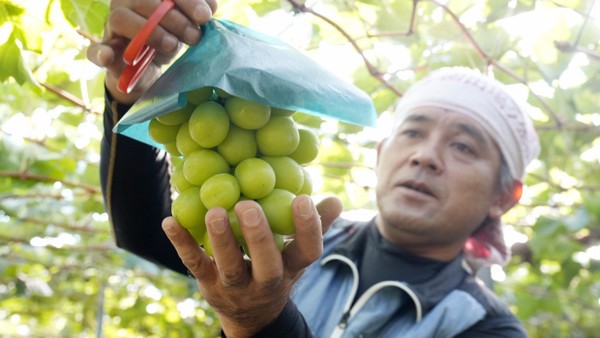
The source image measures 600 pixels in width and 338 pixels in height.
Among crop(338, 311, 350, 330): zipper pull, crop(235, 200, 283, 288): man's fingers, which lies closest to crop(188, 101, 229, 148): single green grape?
crop(235, 200, 283, 288): man's fingers

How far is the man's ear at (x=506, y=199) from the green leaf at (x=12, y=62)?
161 centimetres

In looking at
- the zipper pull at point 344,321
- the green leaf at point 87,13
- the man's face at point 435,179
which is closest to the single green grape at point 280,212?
the green leaf at point 87,13

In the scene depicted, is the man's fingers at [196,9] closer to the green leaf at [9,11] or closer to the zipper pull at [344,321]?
the green leaf at [9,11]

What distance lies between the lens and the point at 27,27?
3.35ft

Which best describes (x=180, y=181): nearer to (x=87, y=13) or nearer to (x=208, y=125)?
(x=208, y=125)

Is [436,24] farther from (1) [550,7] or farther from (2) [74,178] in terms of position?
(2) [74,178]

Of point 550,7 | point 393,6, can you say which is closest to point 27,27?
point 393,6

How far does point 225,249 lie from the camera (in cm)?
68

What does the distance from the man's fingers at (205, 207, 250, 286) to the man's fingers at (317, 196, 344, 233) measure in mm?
147

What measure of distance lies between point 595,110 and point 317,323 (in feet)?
5.43

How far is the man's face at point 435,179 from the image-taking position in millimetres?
1589

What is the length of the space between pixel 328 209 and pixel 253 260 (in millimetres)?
161

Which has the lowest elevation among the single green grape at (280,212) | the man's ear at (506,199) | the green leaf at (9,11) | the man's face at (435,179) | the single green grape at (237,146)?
the man's ear at (506,199)

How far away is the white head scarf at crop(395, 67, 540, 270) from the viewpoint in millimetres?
1772
